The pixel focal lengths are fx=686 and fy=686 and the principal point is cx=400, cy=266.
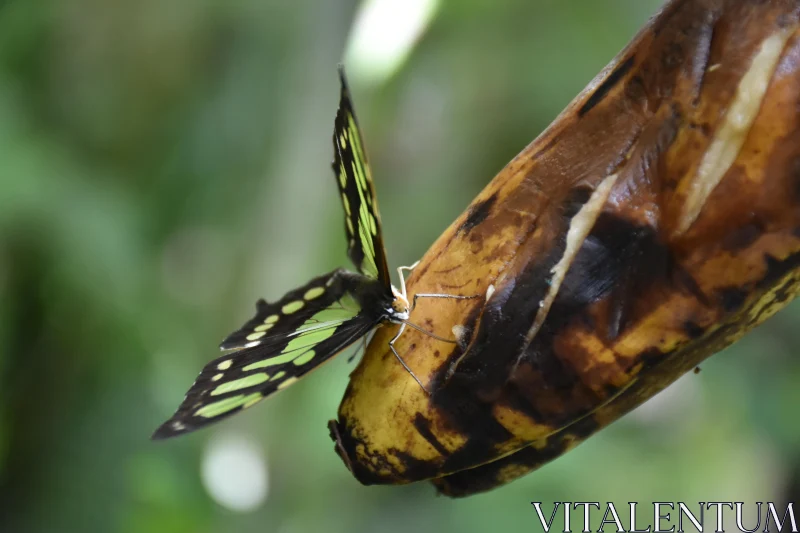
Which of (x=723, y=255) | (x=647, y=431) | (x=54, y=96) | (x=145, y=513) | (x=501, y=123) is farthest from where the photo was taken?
(x=501, y=123)

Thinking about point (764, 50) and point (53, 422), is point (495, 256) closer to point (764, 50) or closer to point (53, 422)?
point (764, 50)

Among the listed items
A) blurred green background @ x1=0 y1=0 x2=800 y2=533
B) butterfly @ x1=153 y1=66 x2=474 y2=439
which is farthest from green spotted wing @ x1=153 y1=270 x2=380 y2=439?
blurred green background @ x1=0 y1=0 x2=800 y2=533

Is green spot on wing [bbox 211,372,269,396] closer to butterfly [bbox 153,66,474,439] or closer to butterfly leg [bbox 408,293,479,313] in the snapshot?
butterfly [bbox 153,66,474,439]

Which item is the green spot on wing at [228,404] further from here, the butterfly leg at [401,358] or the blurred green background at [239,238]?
the blurred green background at [239,238]

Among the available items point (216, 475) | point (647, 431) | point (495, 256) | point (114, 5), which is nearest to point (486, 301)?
point (495, 256)

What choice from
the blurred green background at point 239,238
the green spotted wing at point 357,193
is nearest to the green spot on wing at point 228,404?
the green spotted wing at point 357,193

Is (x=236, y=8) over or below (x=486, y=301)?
over
